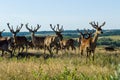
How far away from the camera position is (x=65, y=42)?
34.6 meters

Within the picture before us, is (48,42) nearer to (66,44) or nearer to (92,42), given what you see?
(66,44)

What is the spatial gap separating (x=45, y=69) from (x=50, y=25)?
20.5m

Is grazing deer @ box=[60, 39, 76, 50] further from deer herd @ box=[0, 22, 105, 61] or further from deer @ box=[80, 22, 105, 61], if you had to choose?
deer @ box=[80, 22, 105, 61]

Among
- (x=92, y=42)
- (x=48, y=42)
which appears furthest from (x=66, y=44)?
(x=92, y=42)

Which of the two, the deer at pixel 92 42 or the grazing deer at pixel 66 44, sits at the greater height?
the deer at pixel 92 42

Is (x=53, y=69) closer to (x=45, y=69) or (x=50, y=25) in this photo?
(x=45, y=69)

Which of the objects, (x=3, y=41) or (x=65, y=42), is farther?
(x=65, y=42)

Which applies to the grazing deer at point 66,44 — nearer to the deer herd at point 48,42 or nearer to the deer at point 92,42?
the deer herd at point 48,42

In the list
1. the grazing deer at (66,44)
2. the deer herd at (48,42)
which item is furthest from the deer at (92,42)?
the grazing deer at (66,44)

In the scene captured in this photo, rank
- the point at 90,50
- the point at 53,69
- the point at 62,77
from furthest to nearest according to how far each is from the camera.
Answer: the point at 90,50 < the point at 53,69 < the point at 62,77

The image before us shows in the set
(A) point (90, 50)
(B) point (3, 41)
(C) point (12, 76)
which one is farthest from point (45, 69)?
(B) point (3, 41)

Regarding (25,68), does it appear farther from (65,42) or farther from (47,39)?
(65,42)

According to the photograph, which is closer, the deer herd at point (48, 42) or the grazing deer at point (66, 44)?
the deer herd at point (48, 42)

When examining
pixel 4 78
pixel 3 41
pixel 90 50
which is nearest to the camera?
pixel 4 78
